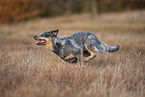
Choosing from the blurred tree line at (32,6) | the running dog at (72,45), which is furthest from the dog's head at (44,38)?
the blurred tree line at (32,6)

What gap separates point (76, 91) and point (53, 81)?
0.50 meters

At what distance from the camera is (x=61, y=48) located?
11.9ft

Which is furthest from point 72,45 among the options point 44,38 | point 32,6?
point 32,6

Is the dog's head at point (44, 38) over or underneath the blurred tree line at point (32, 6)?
underneath

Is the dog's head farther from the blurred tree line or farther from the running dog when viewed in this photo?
the blurred tree line

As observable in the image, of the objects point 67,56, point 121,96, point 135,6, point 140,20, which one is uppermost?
point 135,6

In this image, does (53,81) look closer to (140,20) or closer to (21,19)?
(140,20)

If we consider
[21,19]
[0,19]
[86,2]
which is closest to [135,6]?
[86,2]

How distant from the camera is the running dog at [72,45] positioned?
3.52 m

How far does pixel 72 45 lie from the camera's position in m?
3.72

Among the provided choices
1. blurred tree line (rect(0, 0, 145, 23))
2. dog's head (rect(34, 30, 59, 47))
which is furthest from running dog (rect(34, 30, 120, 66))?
blurred tree line (rect(0, 0, 145, 23))

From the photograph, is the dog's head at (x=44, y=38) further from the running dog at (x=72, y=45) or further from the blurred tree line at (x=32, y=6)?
the blurred tree line at (x=32, y=6)

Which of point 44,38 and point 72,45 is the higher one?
point 44,38

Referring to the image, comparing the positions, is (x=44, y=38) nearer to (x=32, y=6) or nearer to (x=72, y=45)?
(x=72, y=45)
